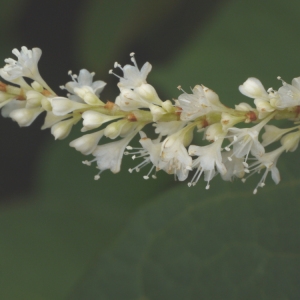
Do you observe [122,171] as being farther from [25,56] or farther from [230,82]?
[25,56]

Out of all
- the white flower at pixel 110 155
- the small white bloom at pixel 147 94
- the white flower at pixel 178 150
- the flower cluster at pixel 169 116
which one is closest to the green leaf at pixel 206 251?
the flower cluster at pixel 169 116

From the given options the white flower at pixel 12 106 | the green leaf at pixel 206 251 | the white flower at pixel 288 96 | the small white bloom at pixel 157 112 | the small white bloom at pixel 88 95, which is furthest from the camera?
the green leaf at pixel 206 251

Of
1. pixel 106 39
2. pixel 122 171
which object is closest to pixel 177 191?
pixel 122 171

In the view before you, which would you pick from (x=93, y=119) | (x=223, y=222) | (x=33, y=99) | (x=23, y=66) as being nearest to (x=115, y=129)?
(x=93, y=119)

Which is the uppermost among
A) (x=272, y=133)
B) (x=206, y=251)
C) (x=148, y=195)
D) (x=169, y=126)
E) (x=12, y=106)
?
(x=12, y=106)

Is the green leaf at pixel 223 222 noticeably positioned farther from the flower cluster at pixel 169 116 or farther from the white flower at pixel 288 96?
the white flower at pixel 288 96

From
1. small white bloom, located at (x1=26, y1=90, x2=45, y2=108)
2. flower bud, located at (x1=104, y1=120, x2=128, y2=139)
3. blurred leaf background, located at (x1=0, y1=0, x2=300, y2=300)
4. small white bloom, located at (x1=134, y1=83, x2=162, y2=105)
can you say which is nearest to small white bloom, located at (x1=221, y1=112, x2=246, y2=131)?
small white bloom, located at (x1=134, y1=83, x2=162, y2=105)

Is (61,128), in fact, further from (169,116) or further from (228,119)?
(228,119)
